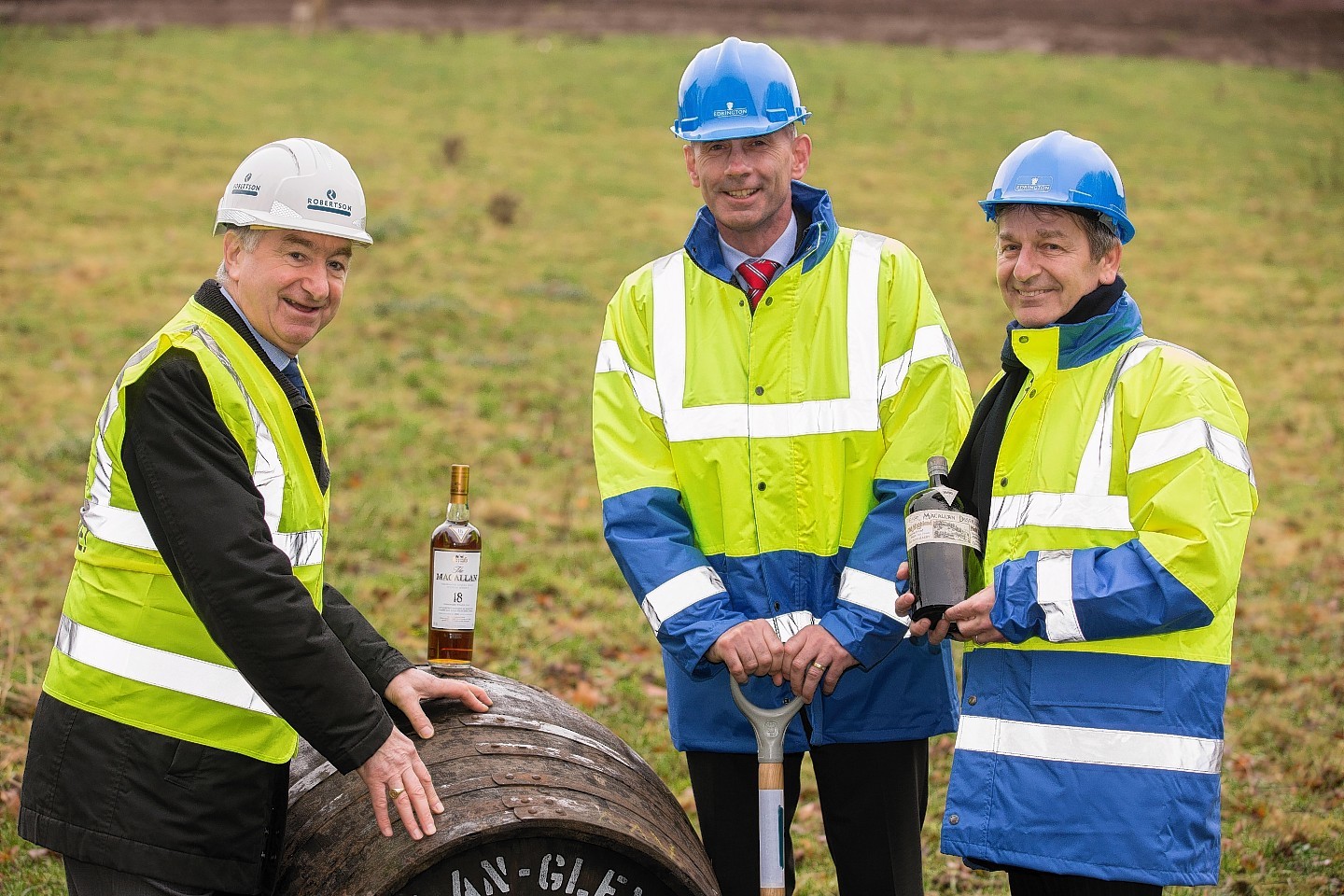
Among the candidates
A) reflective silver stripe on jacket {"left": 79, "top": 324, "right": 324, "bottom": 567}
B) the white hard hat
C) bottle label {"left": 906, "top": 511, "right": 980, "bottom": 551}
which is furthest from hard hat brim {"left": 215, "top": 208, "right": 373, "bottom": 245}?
bottle label {"left": 906, "top": 511, "right": 980, "bottom": 551}

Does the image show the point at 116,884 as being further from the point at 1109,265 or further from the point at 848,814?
the point at 1109,265

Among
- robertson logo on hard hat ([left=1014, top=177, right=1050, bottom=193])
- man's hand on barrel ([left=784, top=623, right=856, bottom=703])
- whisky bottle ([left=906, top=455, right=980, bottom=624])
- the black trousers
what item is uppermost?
robertson logo on hard hat ([left=1014, top=177, right=1050, bottom=193])

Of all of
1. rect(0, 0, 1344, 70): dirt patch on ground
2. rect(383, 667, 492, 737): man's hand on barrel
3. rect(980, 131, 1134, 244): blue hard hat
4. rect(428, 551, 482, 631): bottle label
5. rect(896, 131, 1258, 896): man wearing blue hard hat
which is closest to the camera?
rect(896, 131, 1258, 896): man wearing blue hard hat

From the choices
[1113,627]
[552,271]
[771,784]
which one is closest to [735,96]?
[1113,627]

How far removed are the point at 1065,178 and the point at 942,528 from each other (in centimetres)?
91

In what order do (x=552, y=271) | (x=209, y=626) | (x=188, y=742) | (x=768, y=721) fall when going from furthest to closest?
1. (x=552, y=271)
2. (x=768, y=721)
3. (x=188, y=742)
4. (x=209, y=626)

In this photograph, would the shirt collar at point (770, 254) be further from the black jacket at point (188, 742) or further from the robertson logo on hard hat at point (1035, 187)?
the black jacket at point (188, 742)

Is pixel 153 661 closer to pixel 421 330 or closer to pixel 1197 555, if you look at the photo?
pixel 1197 555

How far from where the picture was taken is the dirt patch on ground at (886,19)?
3172 centimetres

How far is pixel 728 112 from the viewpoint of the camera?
3674 millimetres

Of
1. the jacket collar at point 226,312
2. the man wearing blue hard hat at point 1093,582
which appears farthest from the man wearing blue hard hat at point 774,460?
the jacket collar at point 226,312

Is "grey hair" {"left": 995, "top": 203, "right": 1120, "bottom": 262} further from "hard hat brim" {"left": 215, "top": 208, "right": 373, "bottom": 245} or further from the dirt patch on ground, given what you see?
the dirt patch on ground

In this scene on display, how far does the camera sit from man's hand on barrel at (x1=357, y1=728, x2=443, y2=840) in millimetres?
2955

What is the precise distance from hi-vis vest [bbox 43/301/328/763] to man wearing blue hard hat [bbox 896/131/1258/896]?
1.59 meters
